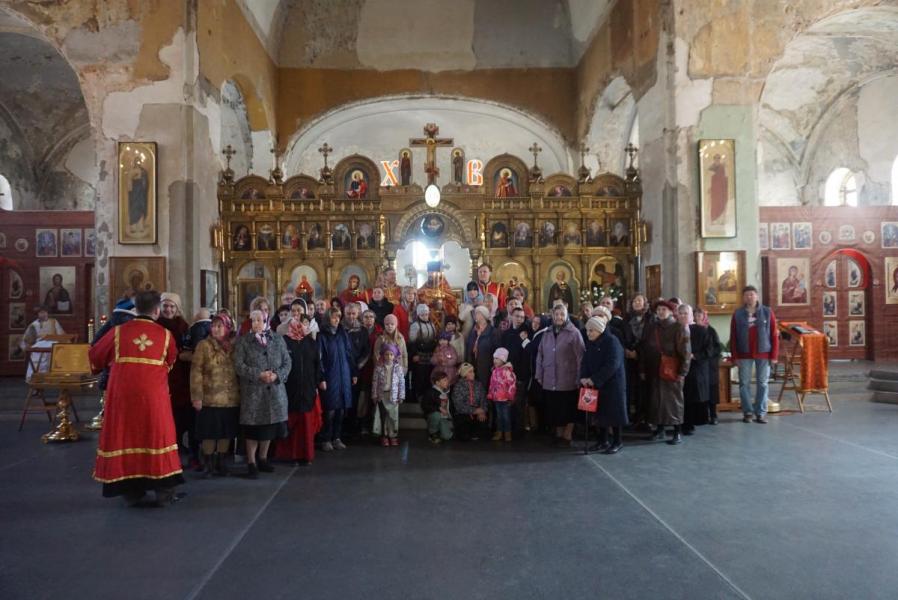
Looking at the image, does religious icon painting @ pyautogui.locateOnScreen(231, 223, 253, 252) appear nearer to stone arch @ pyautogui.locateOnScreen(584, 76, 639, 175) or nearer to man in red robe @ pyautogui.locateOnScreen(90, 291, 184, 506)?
man in red robe @ pyautogui.locateOnScreen(90, 291, 184, 506)

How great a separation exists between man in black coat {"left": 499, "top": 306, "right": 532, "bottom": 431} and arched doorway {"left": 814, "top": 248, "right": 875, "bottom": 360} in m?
10.8

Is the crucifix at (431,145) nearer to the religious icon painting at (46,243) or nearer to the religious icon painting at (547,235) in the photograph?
the religious icon painting at (547,235)

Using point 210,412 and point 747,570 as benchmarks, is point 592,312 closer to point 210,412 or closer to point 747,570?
point 747,570

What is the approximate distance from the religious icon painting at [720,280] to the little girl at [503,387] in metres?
5.10

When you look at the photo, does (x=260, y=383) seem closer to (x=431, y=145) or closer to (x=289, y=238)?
(x=289, y=238)

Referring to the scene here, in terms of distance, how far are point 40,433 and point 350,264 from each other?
20.3ft

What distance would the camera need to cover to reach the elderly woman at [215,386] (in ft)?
19.9

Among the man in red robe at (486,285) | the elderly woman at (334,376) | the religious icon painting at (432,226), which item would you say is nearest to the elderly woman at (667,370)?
the man in red robe at (486,285)

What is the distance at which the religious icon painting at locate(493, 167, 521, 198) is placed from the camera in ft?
43.6

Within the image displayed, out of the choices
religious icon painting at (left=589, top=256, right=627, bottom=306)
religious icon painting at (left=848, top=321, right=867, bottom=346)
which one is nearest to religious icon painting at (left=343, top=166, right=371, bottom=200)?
religious icon painting at (left=589, top=256, right=627, bottom=306)

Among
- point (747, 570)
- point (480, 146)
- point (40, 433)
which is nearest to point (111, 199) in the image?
point (40, 433)

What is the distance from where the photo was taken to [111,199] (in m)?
11.2

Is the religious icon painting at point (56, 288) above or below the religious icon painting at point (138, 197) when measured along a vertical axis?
below

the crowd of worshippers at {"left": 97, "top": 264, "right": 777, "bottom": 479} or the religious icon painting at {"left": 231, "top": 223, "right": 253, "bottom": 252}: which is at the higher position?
the religious icon painting at {"left": 231, "top": 223, "right": 253, "bottom": 252}
